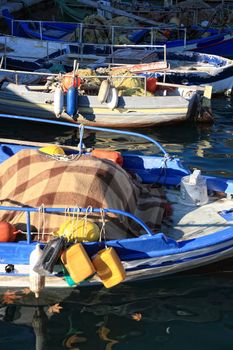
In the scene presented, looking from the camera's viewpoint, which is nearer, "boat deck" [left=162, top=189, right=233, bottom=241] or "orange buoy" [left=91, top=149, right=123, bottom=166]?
"boat deck" [left=162, top=189, right=233, bottom=241]

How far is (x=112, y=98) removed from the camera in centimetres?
1400

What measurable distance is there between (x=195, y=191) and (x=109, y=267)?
232 centimetres

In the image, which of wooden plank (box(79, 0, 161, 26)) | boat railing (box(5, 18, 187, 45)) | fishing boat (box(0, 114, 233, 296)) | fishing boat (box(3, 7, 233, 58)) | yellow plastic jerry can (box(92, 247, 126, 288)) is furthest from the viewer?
wooden plank (box(79, 0, 161, 26))

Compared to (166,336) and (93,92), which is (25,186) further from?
(93,92)

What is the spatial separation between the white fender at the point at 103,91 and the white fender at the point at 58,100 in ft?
3.08

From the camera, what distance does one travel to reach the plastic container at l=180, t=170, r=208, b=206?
27.2 feet

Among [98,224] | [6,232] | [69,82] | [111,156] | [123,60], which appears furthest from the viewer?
[123,60]

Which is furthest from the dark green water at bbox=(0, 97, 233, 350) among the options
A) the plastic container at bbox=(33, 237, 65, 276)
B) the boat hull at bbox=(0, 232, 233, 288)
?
→ the plastic container at bbox=(33, 237, 65, 276)

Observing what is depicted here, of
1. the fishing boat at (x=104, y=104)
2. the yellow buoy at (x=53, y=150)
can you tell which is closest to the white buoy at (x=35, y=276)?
the yellow buoy at (x=53, y=150)

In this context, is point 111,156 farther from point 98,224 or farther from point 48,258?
point 48,258

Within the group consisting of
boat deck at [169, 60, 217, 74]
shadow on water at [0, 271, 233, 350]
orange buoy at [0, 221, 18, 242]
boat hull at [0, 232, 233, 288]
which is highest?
boat deck at [169, 60, 217, 74]

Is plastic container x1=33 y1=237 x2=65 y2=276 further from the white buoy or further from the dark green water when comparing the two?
the dark green water

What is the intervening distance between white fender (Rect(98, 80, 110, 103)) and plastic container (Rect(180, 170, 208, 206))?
5.86 meters

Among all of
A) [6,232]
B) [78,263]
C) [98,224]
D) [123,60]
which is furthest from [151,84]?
[78,263]
